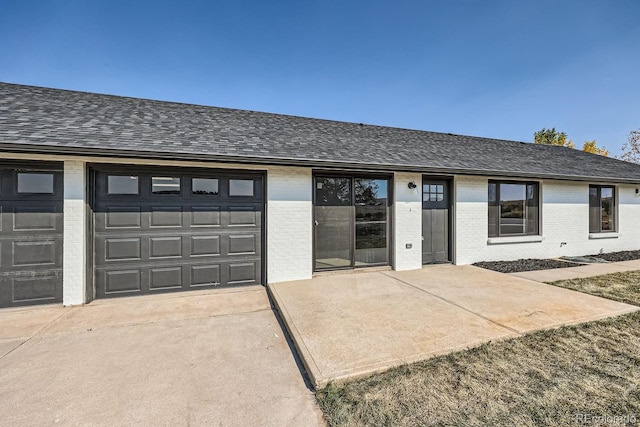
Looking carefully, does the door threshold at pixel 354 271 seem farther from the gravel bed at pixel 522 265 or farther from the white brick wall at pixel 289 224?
the gravel bed at pixel 522 265

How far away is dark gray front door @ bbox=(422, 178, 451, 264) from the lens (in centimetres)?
723

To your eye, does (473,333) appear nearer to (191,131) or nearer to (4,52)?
(191,131)

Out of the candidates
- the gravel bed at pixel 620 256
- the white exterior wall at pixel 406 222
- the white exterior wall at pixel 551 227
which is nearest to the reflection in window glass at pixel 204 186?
the white exterior wall at pixel 406 222

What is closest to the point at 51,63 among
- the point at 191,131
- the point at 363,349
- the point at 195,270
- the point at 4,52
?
the point at 4,52

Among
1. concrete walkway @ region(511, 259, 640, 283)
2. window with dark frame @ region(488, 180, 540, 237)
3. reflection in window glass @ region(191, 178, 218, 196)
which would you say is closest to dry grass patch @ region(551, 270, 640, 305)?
concrete walkway @ region(511, 259, 640, 283)

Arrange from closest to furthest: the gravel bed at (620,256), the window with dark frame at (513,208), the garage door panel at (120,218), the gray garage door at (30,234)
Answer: the gray garage door at (30,234)
the garage door panel at (120,218)
the window with dark frame at (513,208)
the gravel bed at (620,256)

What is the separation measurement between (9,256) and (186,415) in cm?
477

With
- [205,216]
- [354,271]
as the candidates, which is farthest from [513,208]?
[205,216]

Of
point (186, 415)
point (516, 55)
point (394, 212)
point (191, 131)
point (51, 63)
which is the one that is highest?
point (516, 55)

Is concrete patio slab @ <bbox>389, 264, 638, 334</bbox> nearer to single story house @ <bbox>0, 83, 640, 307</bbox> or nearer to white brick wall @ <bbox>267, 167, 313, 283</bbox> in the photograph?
single story house @ <bbox>0, 83, 640, 307</bbox>

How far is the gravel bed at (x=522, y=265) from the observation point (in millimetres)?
7023

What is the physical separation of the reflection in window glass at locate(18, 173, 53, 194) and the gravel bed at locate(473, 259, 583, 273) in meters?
9.57

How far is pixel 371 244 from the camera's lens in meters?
6.66

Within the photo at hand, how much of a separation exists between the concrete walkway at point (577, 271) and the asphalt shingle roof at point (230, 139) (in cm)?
262
